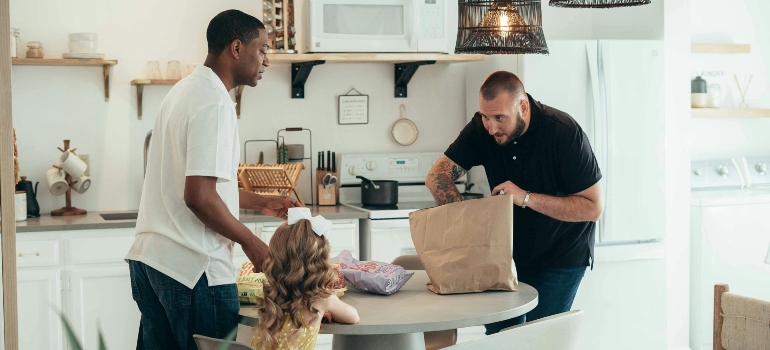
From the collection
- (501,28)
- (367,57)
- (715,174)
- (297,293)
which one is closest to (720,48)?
(715,174)

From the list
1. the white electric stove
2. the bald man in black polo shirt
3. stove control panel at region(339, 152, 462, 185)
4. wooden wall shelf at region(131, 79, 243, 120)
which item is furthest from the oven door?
the bald man in black polo shirt

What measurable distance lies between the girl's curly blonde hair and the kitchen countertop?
1.87 meters

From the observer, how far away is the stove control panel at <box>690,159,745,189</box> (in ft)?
16.8

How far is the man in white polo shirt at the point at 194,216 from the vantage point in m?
2.12

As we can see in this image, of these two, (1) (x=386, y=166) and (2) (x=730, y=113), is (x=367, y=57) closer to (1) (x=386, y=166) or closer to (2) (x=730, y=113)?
(1) (x=386, y=166)

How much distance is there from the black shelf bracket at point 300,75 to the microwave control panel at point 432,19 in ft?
1.79

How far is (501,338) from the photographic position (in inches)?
85.9

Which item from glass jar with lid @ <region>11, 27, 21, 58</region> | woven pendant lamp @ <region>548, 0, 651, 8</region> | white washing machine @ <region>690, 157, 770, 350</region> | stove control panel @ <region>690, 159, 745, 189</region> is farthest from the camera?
stove control panel @ <region>690, 159, 745, 189</region>

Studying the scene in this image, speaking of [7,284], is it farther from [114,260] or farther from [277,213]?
[114,260]

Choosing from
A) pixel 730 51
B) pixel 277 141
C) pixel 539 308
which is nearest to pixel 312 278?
pixel 539 308

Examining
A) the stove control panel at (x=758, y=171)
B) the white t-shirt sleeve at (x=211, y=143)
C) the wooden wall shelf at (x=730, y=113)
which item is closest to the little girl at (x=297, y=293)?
the white t-shirt sleeve at (x=211, y=143)

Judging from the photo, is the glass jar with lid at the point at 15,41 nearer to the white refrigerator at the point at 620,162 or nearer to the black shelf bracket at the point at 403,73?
the black shelf bracket at the point at 403,73

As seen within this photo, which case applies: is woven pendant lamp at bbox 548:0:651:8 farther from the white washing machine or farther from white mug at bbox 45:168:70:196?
white mug at bbox 45:168:70:196

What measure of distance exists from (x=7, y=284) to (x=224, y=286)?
0.83 metres
